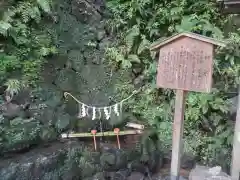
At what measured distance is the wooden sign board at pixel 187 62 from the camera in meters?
3.79

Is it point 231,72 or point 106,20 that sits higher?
point 106,20

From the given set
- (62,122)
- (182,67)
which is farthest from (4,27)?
(182,67)

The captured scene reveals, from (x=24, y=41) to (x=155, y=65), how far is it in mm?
2968

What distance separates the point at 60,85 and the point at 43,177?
2.14 meters

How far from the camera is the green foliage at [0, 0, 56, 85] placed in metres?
5.92

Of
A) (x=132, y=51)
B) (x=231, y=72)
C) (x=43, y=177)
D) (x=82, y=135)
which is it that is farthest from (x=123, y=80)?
(x=43, y=177)

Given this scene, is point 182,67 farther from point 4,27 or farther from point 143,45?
point 4,27

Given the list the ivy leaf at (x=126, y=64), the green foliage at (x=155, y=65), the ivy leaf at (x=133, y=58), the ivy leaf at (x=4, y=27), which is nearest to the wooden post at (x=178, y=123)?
the green foliage at (x=155, y=65)

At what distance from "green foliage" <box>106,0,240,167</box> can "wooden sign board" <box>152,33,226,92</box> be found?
2.37 meters

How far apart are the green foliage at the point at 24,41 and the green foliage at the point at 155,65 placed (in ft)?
5.63

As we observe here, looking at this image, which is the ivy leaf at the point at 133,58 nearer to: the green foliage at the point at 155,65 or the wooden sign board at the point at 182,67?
the green foliage at the point at 155,65

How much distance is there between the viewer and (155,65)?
270 inches

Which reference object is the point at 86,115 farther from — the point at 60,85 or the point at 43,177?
the point at 43,177

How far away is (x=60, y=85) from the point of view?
668 cm
